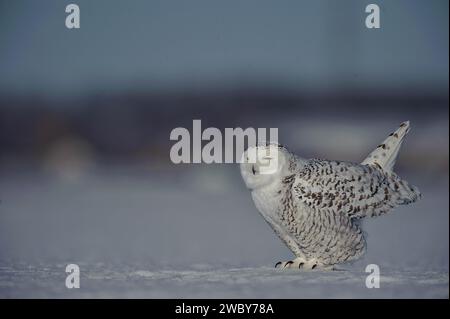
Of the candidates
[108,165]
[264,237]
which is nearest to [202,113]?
[108,165]

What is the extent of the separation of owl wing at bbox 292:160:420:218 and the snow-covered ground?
0.34 metres

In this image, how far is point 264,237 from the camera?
608cm

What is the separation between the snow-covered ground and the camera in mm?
3918

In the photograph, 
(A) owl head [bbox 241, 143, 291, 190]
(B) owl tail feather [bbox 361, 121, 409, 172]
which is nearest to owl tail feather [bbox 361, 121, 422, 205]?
(B) owl tail feather [bbox 361, 121, 409, 172]

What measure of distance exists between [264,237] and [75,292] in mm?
2500

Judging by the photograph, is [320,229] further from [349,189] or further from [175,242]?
[175,242]

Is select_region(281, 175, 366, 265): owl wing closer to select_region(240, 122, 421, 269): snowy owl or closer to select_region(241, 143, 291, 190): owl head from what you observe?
select_region(240, 122, 421, 269): snowy owl

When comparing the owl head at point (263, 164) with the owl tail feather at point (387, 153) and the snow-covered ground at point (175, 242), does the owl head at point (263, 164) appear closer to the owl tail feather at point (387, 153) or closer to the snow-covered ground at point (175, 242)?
the snow-covered ground at point (175, 242)

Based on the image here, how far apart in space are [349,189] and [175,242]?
167cm

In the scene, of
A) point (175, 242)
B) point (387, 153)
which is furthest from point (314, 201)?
point (175, 242)

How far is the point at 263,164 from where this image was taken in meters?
4.28

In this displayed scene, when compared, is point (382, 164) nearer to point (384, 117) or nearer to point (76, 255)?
point (76, 255)

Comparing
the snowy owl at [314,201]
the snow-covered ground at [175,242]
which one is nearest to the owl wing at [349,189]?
the snowy owl at [314,201]

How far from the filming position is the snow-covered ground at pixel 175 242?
12.9 feet
